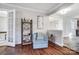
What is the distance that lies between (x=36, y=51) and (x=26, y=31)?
441 millimetres

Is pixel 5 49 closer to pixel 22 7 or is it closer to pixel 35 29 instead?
pixel 35 29

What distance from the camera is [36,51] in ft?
7.09

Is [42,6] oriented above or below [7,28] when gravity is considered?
above

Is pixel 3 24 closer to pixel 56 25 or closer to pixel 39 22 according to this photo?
pixel 39 22

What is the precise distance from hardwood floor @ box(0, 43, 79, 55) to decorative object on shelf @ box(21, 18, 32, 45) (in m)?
0.12

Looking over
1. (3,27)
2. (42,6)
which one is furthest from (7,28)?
(42,6)

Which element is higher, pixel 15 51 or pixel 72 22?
pixel 72 22

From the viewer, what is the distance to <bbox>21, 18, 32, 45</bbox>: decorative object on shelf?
7.04ft

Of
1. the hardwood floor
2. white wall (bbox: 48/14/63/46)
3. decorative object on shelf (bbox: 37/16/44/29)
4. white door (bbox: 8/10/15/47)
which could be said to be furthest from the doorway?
white wall (bbox: 48/14/63/46)

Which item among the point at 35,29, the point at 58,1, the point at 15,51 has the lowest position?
the point at 15,51

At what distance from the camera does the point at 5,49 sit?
213 cm

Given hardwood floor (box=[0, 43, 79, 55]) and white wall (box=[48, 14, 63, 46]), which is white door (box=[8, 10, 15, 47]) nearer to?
hardwood floor (box=[0, 43, 79, 55])

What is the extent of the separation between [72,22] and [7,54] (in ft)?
4.67
